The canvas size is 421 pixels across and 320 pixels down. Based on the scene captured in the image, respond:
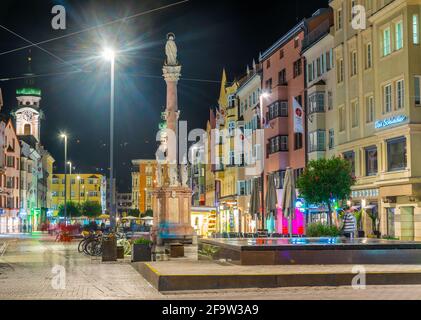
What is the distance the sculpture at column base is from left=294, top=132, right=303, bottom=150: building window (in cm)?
1463

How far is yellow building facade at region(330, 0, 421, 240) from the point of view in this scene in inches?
1574

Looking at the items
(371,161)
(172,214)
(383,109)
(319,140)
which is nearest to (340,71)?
(319,140)

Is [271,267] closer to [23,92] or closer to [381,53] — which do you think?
[381,53]

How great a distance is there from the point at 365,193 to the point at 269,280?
96.9ft

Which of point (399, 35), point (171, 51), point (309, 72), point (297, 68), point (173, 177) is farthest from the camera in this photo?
point (297, 68)

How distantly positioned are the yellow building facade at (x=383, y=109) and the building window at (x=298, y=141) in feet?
28.7

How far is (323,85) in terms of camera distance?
55.1 meters

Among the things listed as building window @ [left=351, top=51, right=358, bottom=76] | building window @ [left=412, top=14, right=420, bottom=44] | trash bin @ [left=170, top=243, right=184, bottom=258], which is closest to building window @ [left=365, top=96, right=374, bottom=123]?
building window @ [left=351, top=51, right=358, bottom=76]

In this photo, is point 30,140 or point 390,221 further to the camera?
point 30,140

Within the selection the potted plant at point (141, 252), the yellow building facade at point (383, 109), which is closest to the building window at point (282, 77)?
the yellow building facade at point (383, 109)

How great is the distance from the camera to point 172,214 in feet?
159

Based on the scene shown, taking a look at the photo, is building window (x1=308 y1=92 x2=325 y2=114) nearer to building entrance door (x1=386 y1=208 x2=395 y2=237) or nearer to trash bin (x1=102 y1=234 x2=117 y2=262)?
building entrance door (x1=386 y1=208 x2=395 y2=237)

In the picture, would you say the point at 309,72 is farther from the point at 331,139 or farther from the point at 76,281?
the point at 76,281

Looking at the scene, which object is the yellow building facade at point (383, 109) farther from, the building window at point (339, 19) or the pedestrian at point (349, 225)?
the pedestrian at point (349, 225)
